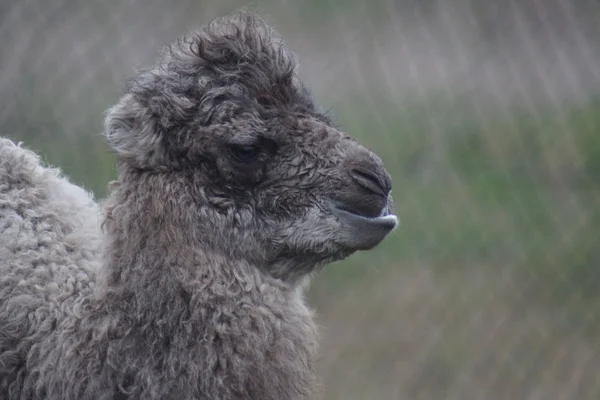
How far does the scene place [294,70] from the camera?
10.9ft

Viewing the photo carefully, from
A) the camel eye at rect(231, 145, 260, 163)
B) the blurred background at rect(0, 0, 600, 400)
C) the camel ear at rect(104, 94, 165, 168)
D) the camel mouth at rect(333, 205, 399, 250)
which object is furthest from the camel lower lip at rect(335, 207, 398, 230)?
the blurred background at rect(0, 0, 600, 400)

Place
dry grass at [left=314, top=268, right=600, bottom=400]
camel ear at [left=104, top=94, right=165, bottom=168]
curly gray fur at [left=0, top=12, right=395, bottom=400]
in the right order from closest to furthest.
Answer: curly gray fur at [left=0, top=12, right=395, bottom=400]
camel ear at [left=104, top=94, right=165, bottom=168]
dry grass at [left=314, top=268, right=600, bottom=400]

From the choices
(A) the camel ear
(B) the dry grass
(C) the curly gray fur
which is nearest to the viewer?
(C) the curly gray fur

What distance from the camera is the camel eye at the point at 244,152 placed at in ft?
10.1

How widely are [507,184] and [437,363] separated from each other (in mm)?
1524

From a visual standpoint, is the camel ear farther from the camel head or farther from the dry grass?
the dry grass

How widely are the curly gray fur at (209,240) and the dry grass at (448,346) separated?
8.40 ft

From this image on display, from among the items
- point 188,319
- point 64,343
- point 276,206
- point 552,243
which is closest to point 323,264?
point 276,206

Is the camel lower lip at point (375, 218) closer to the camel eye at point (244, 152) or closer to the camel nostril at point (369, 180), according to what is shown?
the camel nostril at point (369, 180)

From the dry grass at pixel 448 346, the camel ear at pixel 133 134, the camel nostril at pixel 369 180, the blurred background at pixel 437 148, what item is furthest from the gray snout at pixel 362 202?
the dry grass at pixel 448 346

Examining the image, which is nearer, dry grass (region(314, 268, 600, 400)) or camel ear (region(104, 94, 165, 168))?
camel ear (region(104, 94, 165, 168))

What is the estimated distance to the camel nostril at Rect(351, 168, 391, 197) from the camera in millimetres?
3055

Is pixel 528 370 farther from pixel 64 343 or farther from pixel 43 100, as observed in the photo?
pixel 64 343

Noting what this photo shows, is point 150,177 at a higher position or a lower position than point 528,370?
higher
